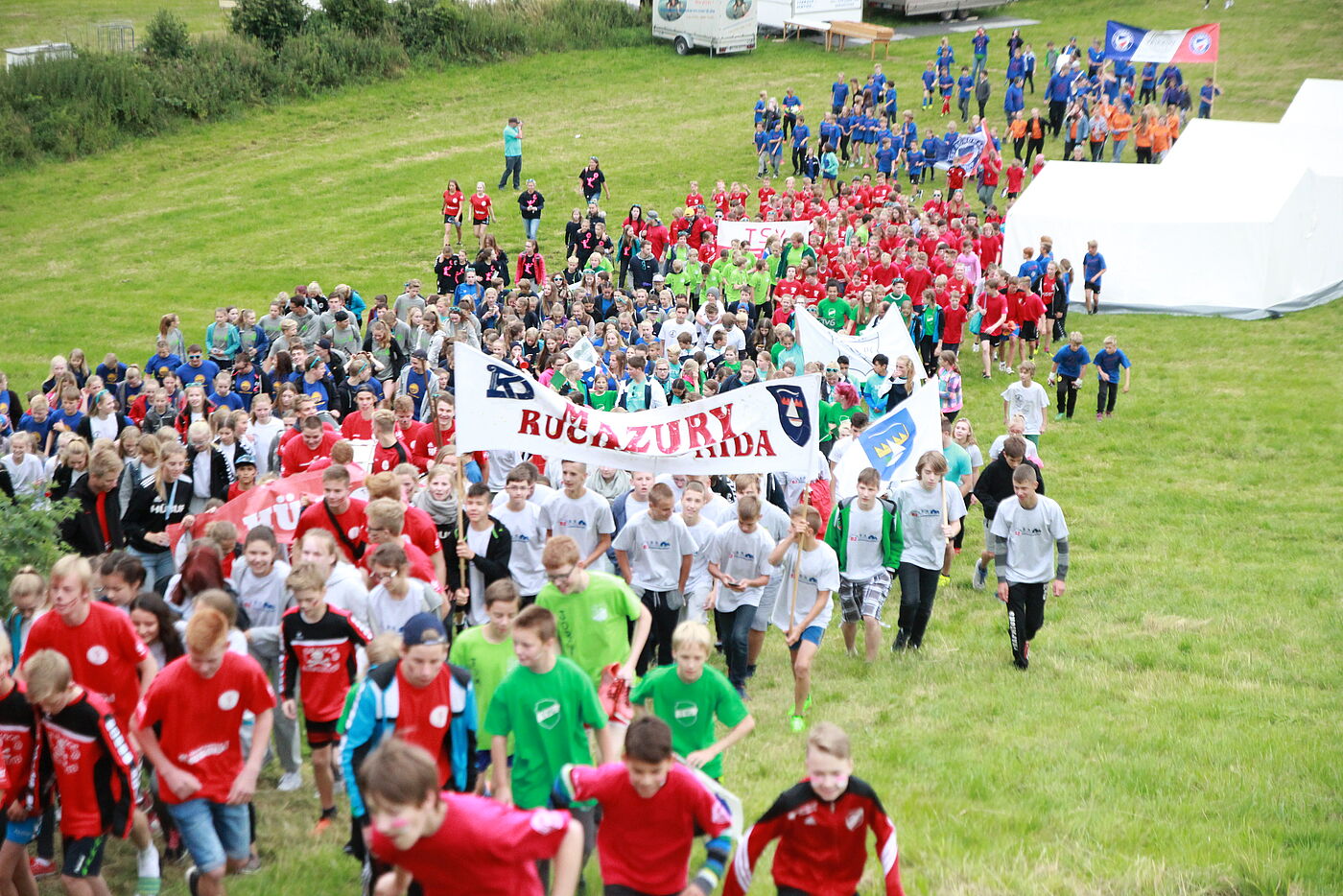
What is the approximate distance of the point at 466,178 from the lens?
3788 centimetres

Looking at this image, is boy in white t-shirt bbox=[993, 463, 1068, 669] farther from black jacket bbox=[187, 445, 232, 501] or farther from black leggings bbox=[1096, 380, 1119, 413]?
black leggings bbox=[1096, 380, 1119, 413]

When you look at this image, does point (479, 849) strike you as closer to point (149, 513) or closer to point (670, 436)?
point (670, 436)

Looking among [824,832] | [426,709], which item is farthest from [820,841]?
[426,709]

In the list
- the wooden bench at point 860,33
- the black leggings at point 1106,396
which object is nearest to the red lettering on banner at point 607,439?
the black leggings at point 1106,396

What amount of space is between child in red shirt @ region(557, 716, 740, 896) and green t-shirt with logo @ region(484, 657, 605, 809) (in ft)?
2.28

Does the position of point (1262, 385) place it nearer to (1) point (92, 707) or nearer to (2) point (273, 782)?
(2) point (273, 782)

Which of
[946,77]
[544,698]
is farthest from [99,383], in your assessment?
[946,77]

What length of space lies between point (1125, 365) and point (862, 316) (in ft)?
14.3

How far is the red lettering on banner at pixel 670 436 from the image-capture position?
1080 centimetres

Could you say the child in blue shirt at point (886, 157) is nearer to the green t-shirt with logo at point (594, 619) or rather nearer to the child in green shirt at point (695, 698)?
the green t-shirt with logo at point (594, 619)

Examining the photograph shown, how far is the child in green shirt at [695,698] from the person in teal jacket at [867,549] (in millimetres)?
4767

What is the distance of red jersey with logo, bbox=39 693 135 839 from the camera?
262 inches

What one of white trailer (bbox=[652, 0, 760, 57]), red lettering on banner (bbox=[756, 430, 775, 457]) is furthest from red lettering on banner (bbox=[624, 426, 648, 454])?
white trailer (bbox=[652, 0, 760, 57])

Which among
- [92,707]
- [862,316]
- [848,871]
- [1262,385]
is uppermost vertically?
[92,707]
